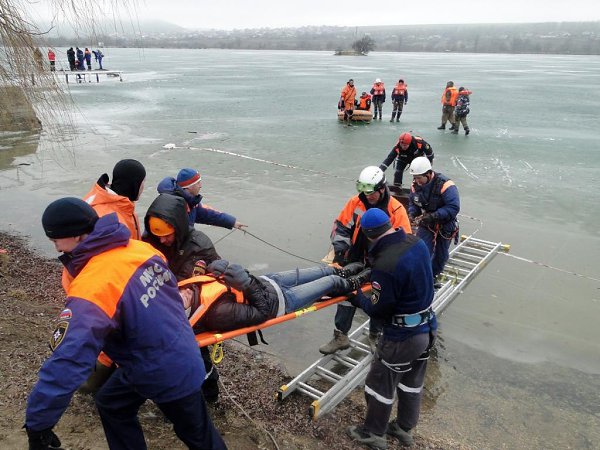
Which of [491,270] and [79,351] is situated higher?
[79,351]

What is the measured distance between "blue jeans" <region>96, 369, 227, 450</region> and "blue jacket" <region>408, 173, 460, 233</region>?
335 cm

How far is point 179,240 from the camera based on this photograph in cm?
331

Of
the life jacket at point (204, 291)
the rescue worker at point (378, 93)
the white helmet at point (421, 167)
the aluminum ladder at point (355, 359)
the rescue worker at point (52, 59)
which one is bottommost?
the aluminum ladder at point (355, 359)

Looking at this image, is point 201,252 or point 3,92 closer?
point 201,252

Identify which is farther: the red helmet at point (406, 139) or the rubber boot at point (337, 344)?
the red helmet at point (406, 139)

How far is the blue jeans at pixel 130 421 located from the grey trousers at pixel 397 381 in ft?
3.83

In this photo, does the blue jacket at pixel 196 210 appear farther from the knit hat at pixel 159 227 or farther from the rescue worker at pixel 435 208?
the rescue worker at pixel 435 208

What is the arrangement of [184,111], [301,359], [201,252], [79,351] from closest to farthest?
1. [79,351]
2. [201,252]
3. [301,359]
4. [184,111]

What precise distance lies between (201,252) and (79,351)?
1.64m

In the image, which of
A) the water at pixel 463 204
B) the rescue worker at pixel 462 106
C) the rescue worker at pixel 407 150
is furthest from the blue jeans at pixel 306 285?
the rescue worker at pixel 462 106

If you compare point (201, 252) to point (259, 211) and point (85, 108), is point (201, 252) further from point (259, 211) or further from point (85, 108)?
point (85, 108)

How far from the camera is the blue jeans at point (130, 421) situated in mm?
2471

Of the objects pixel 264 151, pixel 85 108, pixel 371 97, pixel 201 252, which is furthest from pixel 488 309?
pixel 85 108

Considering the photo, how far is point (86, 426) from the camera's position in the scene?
3062mm
